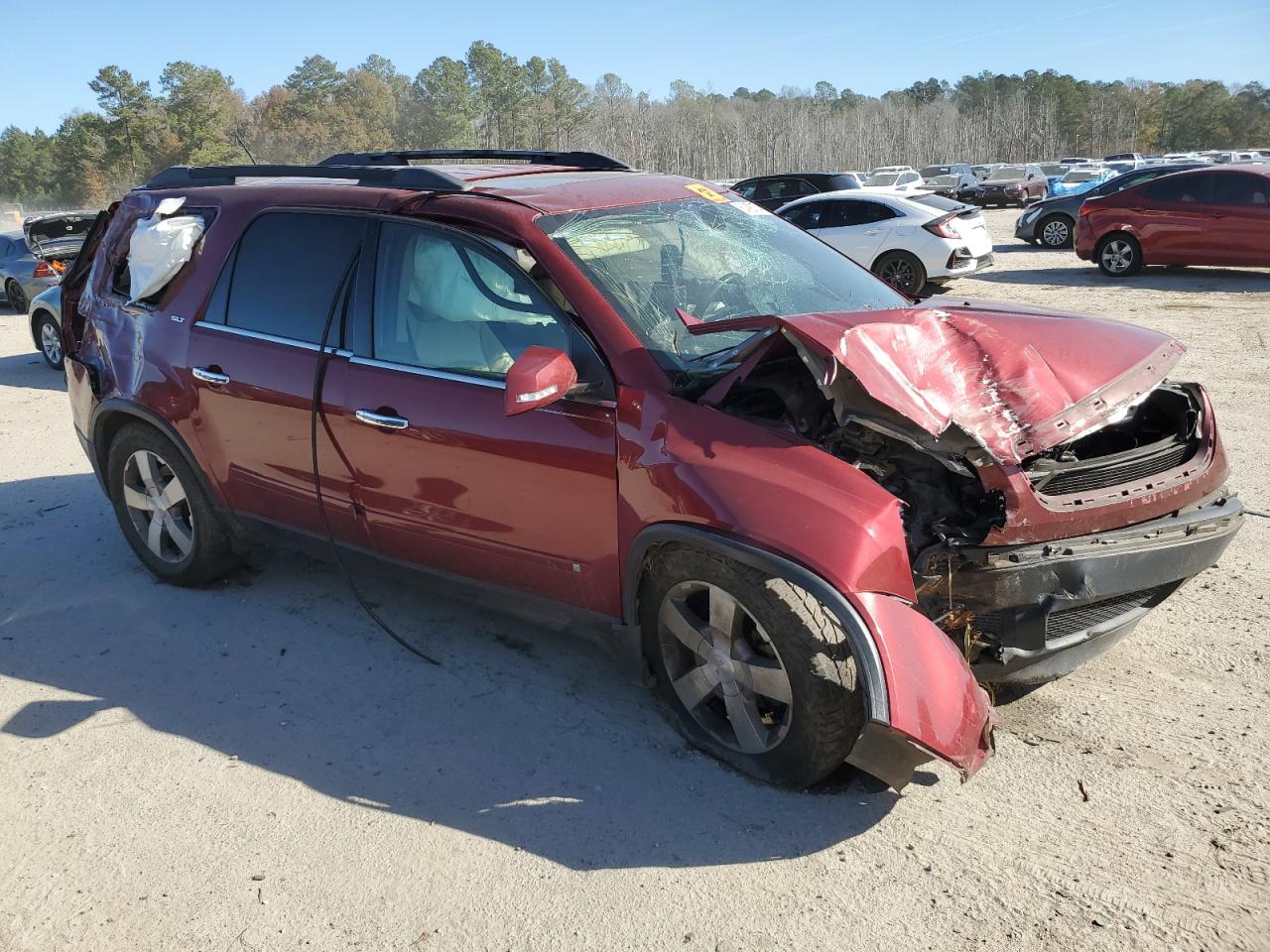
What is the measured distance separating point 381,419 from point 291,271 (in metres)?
0.94

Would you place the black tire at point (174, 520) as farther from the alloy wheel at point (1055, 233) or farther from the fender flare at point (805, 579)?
the alloy wheel at point (1055, 233)

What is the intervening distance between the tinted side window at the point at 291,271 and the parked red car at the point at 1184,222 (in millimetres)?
13970

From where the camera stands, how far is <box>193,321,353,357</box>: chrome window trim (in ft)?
13.0

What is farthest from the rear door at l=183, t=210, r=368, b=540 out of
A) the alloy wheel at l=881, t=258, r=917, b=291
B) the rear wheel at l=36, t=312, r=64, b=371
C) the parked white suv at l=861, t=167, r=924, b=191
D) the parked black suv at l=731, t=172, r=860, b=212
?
the parked white suv at l=861, t=167, r=924, b=191

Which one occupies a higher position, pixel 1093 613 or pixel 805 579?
pixel 805 579

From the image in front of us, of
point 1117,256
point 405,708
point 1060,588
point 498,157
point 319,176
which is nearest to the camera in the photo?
point 1060,588

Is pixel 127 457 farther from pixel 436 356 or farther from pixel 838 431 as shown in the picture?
pixel 838 431

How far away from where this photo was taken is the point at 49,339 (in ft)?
37.5

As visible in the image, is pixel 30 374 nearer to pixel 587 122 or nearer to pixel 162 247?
pixel 162 247

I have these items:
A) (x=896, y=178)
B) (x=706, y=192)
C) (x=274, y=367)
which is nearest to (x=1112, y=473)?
(x=706, y=192)

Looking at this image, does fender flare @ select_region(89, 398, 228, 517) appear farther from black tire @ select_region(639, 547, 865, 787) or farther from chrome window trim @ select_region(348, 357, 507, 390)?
black tire @ select_region(639, 547, 865, 787)

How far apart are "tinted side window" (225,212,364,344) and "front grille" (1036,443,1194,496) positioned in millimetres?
2692

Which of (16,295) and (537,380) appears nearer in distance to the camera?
(537,380)

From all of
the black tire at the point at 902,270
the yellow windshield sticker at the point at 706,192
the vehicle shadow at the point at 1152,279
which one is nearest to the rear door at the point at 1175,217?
the vehicle shadow at the point at 1152,279
